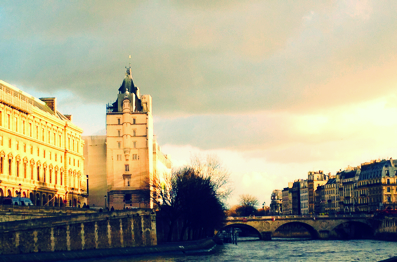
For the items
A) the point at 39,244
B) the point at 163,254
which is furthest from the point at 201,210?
the point at 39,244

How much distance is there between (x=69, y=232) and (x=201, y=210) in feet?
117

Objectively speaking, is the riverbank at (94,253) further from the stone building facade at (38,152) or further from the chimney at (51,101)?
the chimney at (51,101)

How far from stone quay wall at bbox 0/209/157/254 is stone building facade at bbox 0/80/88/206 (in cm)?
1877

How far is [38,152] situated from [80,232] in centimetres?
3273

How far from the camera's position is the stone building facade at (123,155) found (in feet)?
479

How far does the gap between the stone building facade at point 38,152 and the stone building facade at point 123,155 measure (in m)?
20.3

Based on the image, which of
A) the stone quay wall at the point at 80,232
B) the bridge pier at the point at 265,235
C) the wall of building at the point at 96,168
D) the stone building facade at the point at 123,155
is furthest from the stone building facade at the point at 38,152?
the bridge pier at the point at 265,235

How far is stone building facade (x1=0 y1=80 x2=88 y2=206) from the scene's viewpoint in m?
92.5

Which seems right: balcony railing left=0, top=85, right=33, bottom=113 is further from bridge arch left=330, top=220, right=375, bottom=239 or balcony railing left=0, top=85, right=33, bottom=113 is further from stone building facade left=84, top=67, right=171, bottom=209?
bridge arch left=330, top=220, right=375, bottom=239

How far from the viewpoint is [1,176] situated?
89.4m

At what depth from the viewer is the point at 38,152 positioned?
10400 cm

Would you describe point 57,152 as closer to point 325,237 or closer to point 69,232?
point 69,232

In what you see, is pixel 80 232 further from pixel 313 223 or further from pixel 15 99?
pixel 313 223

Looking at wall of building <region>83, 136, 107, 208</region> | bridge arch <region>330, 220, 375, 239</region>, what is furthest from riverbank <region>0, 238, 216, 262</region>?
bridge arch <region>330, 220, 375, 239</region>
